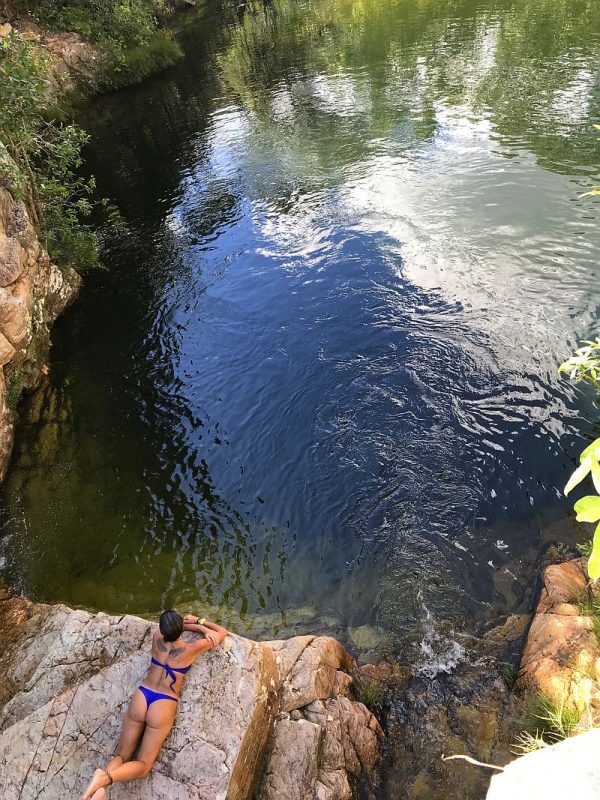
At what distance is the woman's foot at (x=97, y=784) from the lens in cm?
504

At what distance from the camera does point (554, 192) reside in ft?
51.1

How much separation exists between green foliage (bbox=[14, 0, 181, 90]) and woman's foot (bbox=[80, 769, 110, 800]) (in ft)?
138

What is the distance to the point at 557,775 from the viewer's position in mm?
2502

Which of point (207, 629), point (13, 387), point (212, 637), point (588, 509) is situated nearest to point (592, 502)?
point (588, 509)

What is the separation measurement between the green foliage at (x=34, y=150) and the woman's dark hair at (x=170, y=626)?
→ 12309 mm

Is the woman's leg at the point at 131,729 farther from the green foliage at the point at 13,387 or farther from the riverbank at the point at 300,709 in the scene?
the green foliage at the point at 13,387

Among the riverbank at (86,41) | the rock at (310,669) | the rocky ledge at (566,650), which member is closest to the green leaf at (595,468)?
the rocky ledge at (566,650)

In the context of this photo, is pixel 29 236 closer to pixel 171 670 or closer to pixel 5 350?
pixel 5 350

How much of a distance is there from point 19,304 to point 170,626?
978cm

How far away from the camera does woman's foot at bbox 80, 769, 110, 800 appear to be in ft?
16.5

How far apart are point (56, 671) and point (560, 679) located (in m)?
5.97

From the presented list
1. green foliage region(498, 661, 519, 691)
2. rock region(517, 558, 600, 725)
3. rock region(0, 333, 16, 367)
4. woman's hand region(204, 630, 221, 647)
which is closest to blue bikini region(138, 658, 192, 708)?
woman's hand region(204, 630, 221, 647)

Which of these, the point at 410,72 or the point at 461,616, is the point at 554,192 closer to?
the point at 461,616

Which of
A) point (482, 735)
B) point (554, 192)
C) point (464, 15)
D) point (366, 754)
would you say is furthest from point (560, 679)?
point (464, 15)
